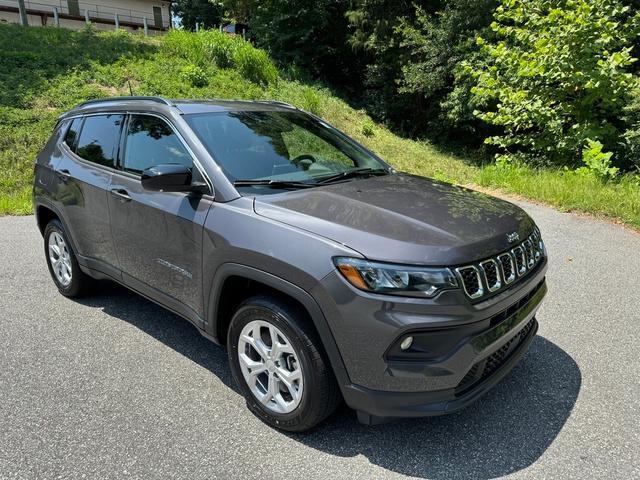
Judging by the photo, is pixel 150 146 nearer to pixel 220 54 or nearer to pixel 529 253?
pixel 529 253

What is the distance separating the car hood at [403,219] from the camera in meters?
2.27

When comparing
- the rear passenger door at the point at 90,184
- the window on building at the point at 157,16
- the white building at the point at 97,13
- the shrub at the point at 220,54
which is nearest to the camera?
the rear passenger door at the point at 90,184

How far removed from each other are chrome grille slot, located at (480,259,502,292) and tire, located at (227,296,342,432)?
88cm

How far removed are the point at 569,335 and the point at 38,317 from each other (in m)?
4.33

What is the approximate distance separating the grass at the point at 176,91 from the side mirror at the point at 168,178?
6.19 m

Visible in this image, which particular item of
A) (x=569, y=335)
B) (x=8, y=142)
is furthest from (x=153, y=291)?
(x=8, y=142)

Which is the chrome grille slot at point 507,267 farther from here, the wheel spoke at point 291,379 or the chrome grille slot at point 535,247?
the wheel spoke at point 291,379

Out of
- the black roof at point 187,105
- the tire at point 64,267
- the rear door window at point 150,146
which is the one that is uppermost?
the black roof at point 187,105

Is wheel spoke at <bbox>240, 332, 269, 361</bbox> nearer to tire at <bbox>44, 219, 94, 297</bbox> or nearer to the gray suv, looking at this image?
the gray suv

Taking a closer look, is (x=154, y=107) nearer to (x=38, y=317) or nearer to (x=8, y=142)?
(x=38, y=317)

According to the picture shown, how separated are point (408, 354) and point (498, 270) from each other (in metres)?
0.65

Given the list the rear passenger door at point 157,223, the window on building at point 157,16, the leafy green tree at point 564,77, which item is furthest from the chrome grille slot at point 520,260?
the window on building at point 157,16

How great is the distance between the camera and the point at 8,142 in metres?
10.7

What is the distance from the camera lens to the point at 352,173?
3406 mm
